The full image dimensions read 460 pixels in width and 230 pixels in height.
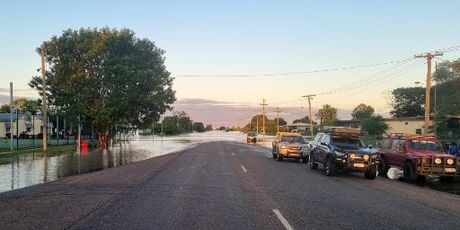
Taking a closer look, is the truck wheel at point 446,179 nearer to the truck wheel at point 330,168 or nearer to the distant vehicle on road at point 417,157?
the distant vehicle on road at point 417,157

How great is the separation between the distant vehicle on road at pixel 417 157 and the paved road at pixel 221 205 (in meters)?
2.81

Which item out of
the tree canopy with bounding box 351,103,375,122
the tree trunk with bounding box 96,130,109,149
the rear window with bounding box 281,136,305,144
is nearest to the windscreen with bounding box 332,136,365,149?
the rear window with bounding box 281,136,305,144

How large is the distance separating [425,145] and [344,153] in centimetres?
385

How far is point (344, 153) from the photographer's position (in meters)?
19.2

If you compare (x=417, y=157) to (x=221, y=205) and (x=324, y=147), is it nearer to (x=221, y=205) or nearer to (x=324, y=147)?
(x=324, y=147)

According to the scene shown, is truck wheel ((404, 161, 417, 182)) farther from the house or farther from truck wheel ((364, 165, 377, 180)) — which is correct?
the house

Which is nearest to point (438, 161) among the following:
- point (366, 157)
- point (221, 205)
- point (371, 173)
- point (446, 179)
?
point (446, 179)

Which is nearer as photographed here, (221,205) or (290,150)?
(221,205)

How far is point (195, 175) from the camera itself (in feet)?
60.0

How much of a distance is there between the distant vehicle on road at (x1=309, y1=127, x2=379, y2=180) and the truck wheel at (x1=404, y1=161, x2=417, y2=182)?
1.43 metres

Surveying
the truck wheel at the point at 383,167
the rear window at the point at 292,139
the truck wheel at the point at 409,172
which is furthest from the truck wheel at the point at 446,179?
the rear window at the point at 292,139

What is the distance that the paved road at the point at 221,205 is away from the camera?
8.94 metres

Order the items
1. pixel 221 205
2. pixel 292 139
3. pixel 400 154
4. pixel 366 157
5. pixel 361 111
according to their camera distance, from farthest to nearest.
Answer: pixel 361 111 < pixel 292 139 < pixel 400 154 < pixel 366 157 < pixel 221 205

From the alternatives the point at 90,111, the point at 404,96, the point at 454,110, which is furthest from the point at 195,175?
the point at 404,96
